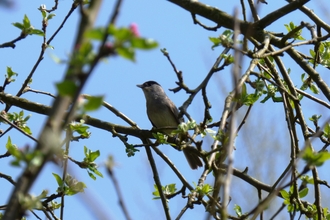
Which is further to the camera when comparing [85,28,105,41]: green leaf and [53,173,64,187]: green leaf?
[53,173,64,187]: green leaf

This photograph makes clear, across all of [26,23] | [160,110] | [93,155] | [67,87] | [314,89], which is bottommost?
[67,87]

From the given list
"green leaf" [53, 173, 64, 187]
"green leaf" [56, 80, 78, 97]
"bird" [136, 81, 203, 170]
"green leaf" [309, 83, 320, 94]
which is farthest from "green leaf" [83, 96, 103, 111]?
"bird" [136, 81, 203, 170]

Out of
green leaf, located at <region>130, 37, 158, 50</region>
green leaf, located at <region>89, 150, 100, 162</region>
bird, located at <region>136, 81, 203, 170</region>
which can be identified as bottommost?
green leaf, located at <region>130, 37, 158, 50</region>

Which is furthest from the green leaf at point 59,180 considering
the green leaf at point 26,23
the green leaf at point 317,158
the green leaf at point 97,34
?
the green leaf at point 97,34

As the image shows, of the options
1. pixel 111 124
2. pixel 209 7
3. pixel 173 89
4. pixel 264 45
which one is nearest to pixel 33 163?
pixel 173 89

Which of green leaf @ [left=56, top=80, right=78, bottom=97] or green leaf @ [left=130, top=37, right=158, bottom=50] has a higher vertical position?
green leaf @ [left=130, top=37, right=158, bottom=50]

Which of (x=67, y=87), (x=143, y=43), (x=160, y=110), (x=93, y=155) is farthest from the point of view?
(x=160, y=110)

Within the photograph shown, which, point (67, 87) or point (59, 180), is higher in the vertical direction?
point (59, 180)

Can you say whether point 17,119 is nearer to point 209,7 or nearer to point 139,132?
point 139,132

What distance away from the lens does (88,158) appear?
4.16 m

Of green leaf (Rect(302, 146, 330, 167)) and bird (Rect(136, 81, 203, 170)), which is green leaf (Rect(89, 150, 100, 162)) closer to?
green leaf (Rect(302, 146, 330, 167))

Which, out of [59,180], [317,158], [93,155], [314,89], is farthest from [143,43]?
[314,89]

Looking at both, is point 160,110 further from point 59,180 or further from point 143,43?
point 143,43

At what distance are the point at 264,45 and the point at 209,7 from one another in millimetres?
775
